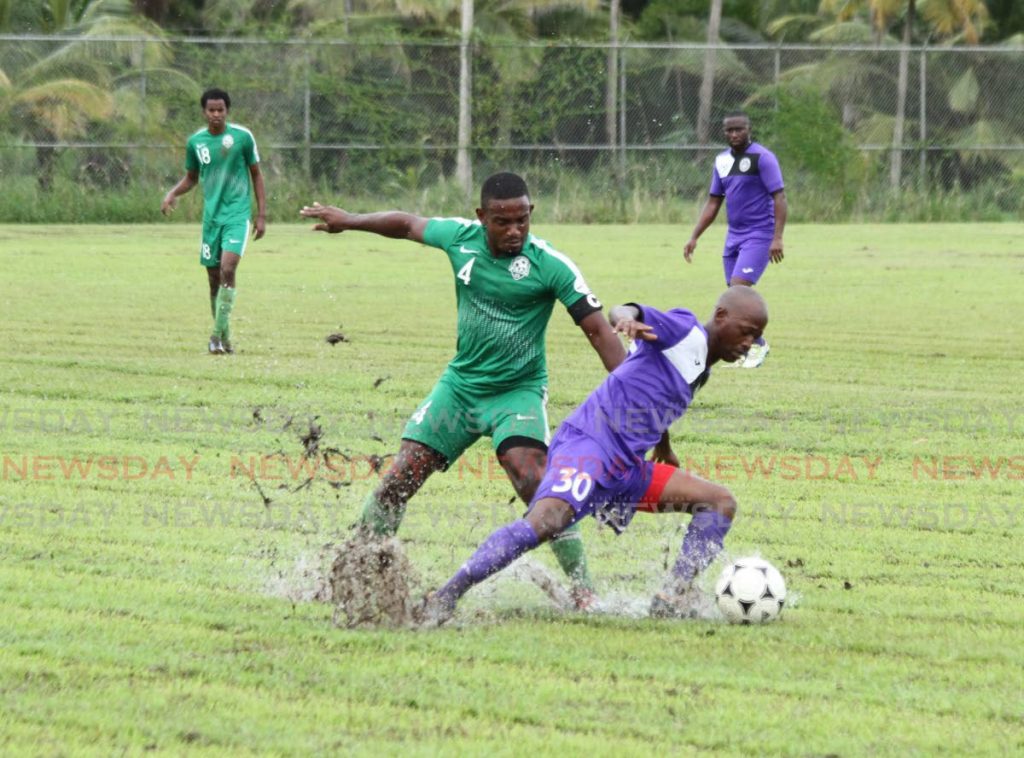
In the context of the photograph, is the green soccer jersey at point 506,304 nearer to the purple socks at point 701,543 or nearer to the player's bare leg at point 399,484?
the player's bare leg at point 399,484

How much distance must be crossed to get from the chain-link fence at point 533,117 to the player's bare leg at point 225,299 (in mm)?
16322

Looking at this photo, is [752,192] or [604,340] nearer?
[604,340]

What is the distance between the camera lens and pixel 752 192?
13.8 meters

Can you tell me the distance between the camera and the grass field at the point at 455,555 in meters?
4.44

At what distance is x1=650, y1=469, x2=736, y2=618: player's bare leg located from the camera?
575 centimetres

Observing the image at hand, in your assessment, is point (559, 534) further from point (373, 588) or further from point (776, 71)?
point (776, 71)

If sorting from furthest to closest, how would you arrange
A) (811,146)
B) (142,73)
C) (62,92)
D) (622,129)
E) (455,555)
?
1. (811,146)
2. (622,129)
3. (142,73)
4. (62,92)
5. (455,555)

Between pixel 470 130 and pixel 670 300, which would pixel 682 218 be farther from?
pixel 670 300

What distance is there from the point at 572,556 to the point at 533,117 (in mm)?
25659

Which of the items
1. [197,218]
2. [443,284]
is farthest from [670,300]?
[197,218]

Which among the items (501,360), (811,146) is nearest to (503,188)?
(501,360)

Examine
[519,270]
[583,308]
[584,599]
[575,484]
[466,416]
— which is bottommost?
[584,599]

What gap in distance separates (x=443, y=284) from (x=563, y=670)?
1434 cm

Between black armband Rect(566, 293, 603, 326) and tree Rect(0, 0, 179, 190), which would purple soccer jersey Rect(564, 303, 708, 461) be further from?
tree Rect(0, 0, 179, 190)
